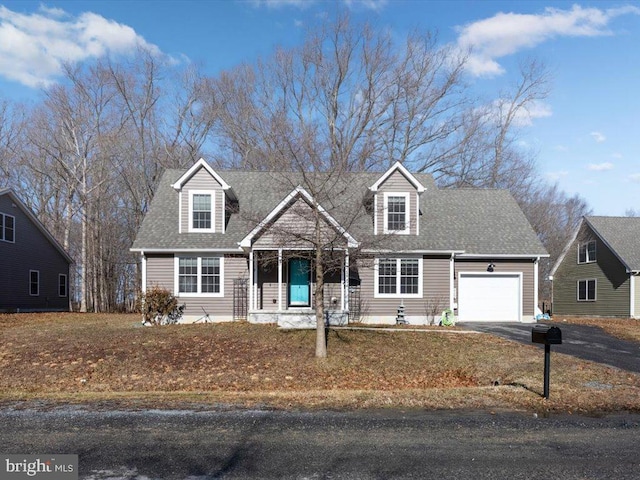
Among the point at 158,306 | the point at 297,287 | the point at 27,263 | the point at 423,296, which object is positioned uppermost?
the point at 27,263

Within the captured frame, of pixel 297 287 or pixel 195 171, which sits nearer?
pixel 297 287

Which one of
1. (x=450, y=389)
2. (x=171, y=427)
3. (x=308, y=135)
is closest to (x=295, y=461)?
(x=171, y=427)

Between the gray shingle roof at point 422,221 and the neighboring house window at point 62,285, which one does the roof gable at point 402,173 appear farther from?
the neighboring house window at point 62,285

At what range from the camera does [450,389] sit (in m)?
10.3

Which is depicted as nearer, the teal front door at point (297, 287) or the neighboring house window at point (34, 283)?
the teal front door at point (297, 287)

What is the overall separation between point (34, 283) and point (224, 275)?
15785mm

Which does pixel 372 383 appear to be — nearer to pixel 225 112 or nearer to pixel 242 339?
pixel 242 339

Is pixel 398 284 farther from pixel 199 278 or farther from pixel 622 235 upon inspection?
pixel 622 235

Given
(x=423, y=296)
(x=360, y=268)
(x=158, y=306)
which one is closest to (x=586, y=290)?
(x=423, y=296)

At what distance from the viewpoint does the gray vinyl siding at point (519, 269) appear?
22.4m

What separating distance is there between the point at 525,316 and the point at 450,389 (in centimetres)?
1380

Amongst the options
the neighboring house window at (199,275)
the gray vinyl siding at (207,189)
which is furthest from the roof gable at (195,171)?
the neighboring house window at (199,275)

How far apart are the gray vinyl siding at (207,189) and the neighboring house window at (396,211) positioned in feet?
20.5

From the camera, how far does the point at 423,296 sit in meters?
21.1
